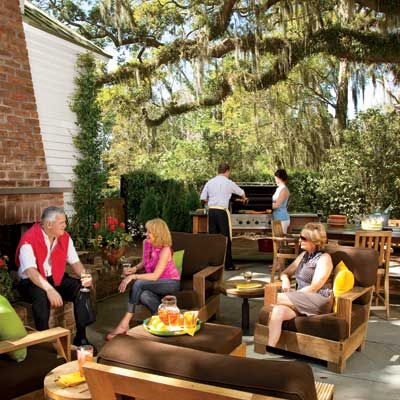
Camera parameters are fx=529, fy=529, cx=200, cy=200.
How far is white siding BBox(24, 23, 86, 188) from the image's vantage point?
6.82 metres

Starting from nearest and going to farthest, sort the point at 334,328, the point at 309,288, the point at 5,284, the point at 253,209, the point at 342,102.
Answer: the point at 334,328
the point at 309,288
the point at 5,284
the point at 253,209
the point at 342,102

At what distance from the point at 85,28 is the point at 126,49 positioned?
1.18m

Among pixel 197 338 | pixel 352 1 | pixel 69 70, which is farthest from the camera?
pixel 352 1

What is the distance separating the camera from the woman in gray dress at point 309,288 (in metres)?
4.19

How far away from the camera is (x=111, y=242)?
22.3ft

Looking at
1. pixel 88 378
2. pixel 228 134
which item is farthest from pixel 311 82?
pixel 88 378

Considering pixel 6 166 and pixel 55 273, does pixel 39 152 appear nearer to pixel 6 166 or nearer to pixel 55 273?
pixel 6 166

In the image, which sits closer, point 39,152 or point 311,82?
point 39,152

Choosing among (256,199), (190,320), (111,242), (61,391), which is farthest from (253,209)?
(61,391)

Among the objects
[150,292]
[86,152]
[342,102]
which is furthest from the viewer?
[342,102]

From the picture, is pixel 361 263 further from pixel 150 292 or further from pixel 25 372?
pixel 25 372

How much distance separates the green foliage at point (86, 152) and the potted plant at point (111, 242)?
0.59 meters

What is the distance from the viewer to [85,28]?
1391cm

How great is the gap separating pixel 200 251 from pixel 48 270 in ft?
5.28
